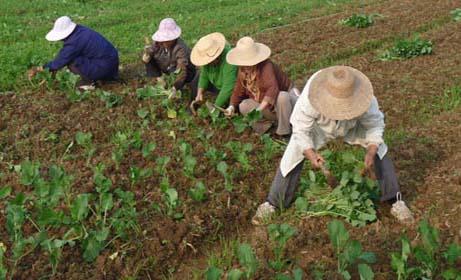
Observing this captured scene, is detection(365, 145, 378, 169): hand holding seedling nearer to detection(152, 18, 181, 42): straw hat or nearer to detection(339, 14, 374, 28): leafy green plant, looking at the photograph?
detection(152, 18, 181, 42): straw hat

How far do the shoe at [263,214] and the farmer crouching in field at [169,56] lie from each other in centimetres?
252

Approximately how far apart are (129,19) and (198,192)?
28.4 ft

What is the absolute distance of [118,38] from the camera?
10.5m

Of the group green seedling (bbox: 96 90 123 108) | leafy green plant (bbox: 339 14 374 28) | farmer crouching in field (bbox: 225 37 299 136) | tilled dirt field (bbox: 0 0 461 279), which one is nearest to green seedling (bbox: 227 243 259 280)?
tilled dirt field (bbox: 0 0 461 279)

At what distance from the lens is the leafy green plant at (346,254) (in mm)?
3219

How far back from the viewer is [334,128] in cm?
411

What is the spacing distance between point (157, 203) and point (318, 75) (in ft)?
5.77

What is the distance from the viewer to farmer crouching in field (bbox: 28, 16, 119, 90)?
6.93 metres

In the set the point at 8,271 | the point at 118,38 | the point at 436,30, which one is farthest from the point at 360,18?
the point at 8,271

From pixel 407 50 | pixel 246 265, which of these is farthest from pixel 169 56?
pixel 246 265

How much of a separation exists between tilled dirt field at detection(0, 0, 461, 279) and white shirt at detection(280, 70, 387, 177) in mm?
560

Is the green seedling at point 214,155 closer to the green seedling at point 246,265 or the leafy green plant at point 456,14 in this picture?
the green seedling at point 246,265

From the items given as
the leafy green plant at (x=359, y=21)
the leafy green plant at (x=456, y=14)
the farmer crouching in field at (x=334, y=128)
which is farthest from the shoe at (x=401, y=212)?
the leafy green plant at (x=456, y=14)

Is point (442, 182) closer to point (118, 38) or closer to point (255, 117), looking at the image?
point (255, 117)
